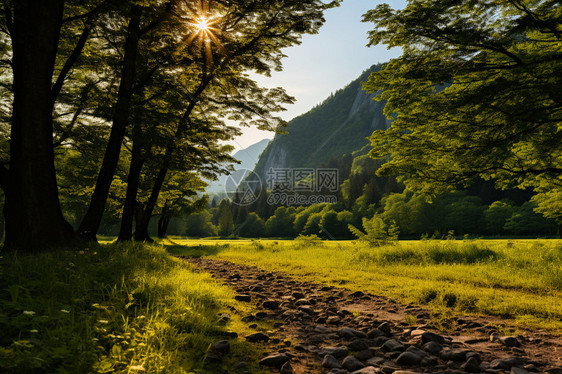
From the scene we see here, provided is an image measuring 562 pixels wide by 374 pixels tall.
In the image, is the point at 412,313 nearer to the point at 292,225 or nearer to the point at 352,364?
the point at 352,364

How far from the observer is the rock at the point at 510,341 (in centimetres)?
365

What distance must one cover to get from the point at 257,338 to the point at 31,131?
7416 millimetres

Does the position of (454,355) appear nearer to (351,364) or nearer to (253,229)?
(351,364)

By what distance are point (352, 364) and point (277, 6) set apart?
10.8m

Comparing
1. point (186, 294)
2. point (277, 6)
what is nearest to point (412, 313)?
point (186, 294)

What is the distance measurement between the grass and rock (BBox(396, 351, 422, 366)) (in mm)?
1589

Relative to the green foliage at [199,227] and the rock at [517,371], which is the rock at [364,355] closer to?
the rock at [517,371]

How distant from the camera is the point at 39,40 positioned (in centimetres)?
694

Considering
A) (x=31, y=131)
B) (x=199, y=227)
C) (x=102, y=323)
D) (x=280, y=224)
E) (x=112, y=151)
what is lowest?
(x=199, y=227)

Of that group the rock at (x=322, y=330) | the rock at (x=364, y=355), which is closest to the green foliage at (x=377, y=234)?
the rock at (x=322, y=330)

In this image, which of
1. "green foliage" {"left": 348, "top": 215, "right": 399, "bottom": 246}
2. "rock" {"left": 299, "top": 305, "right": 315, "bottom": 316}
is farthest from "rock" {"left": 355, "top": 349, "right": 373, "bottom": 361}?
"green foliage" {"left": 348, "top": 215, "right": 399, "bottom": 246}

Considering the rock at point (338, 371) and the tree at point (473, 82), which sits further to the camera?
the tree at point (473, 82)

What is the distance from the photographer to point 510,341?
3.67 m

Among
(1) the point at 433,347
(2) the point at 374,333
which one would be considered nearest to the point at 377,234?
(2) the point at 374,333
